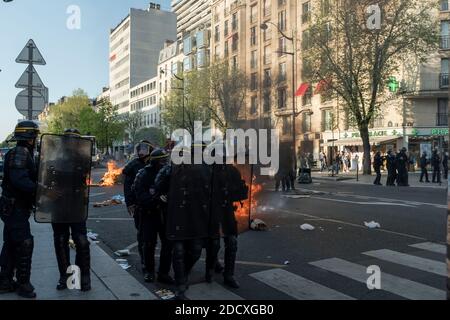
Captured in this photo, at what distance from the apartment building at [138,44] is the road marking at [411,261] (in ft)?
325

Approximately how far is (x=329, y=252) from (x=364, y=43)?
23552mm

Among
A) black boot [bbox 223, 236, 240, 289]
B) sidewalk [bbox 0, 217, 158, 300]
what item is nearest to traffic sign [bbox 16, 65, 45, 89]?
sidewalk [bbox 0, 217, 158, 300]

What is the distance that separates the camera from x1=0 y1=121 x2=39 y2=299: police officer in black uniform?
4.67 m

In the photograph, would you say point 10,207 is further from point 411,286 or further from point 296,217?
point 296,217

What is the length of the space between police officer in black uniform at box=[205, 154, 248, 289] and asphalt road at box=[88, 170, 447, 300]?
0.23 metres

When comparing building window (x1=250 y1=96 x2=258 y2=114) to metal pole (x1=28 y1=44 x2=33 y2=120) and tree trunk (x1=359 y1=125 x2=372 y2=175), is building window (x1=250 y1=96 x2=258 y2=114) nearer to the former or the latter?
tree trunk (x1=359 y1=125 x2=372 y2=175)

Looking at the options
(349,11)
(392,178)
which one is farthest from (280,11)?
(392,178)

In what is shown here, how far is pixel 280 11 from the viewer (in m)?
46.4

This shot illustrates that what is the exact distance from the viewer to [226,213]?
530 centimetres

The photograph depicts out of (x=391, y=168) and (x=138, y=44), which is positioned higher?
(x=138, y=44)

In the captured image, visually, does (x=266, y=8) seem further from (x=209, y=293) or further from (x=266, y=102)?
(x=209, y=293)

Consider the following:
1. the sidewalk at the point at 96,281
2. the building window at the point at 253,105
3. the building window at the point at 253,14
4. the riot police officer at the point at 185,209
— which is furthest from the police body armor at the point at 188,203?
the building window at the point at 253,14

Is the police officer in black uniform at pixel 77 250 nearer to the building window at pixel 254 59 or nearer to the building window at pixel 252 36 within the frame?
the building window at pixel 254 59

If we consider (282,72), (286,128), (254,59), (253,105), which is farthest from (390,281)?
(254,59)
